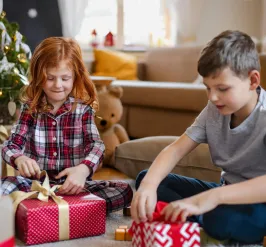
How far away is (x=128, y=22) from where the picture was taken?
514 cm

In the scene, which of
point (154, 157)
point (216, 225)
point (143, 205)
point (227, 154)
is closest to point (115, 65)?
point (154, 157)

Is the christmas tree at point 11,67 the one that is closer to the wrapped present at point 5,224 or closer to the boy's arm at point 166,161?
the boy's arm at point 166,161

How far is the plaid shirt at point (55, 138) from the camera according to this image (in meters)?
1.86

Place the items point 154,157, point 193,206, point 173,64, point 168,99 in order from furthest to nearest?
point 173,64 < point 168,99 < point 154,157 < point 193,206

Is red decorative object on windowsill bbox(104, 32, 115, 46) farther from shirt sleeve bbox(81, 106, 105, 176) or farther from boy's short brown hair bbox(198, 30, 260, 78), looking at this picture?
boy's short brown hair bbox(198, 30, 260, 78)

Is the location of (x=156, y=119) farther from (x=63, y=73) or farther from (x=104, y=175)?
(x=63, y=73)

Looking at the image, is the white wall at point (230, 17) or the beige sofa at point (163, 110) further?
the white wall at point (230, 17)

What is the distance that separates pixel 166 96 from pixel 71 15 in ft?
5.59

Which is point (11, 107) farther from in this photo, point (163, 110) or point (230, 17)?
point (230, 17)

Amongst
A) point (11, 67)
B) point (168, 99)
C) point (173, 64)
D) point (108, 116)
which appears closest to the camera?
point (11, 67)

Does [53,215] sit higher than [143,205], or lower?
lower

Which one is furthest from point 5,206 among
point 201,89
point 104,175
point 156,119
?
point 156,119

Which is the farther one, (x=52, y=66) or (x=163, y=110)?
(x=163, y=110)

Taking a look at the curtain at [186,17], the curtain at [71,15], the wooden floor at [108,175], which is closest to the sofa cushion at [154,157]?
the wooden floor at [108,175]
